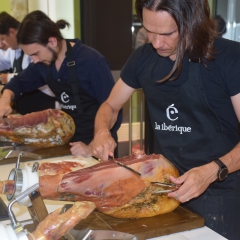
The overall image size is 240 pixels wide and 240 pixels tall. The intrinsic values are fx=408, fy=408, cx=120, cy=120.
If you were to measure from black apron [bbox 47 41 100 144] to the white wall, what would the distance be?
2.68m

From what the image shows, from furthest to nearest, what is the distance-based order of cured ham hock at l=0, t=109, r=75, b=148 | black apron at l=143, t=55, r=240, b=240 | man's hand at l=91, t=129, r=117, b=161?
cured ham hock at l=0, t=109, r=75, b=148, man's hand at l=91, t=129, r=117, b=161, black apron at l=143, t=55, r=240, b=240

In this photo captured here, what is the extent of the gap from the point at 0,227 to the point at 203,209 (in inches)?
39.0

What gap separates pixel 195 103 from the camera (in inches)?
62.9

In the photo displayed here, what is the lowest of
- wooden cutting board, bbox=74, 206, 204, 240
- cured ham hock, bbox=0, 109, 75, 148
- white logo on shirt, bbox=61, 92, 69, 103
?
wooden cutting board, bbox=74, 206, 204, 240

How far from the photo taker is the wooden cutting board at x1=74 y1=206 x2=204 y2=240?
139 cm

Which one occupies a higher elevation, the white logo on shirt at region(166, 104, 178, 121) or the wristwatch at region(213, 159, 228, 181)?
the white logo on shirt at region(166, 104, 178, 121)

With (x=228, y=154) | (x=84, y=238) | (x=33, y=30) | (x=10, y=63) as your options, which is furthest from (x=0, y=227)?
(x=10, y=63)

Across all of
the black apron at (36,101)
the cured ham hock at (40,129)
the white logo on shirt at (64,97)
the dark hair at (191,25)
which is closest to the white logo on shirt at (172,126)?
the dark hair at (191,25)

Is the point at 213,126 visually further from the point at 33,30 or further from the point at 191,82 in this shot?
the point at 33,30

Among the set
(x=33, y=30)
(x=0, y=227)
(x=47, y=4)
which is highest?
(x=47, y=4)

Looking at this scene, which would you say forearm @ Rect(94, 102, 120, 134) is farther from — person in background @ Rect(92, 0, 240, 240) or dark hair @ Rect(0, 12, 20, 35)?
dark hair @ Rect(0, 12, 20, 35)

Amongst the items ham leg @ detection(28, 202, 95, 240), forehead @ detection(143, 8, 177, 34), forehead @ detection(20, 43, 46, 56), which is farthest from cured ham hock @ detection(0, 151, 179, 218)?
forehead @ detection(20, 43, 46, 56)

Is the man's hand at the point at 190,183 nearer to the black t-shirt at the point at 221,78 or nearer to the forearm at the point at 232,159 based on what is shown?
the forearm at the point at 232,159

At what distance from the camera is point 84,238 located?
4.16 ft
